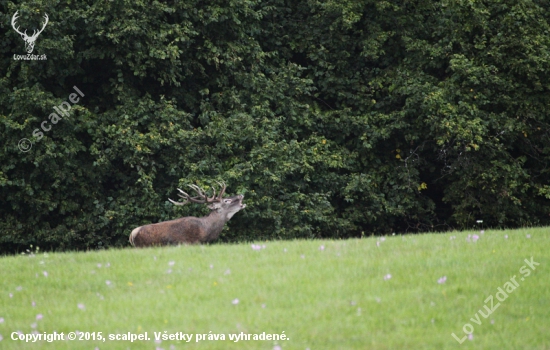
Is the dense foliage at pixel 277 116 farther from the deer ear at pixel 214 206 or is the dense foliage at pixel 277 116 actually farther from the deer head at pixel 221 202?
the deer ear at pixel 214 206

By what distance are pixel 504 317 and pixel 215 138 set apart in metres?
12.9

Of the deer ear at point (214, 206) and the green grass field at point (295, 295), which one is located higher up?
the green grass field at point (295, 295)

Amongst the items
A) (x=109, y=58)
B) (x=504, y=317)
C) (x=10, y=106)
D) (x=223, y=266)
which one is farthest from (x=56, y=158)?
(x=504, y=317)

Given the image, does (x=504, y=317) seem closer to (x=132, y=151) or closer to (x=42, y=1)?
(x=132, y=151)

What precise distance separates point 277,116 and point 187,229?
788 cm

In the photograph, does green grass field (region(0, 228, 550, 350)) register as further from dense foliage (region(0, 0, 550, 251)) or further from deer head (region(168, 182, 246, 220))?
dense foliage (region(0, 0, 550, 251))

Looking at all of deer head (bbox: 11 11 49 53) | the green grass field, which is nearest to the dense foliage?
deer head (bbox: 11 11 49 53)

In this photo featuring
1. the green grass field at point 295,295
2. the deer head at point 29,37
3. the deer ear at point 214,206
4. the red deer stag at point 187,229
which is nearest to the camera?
the green grass field at point 295,295

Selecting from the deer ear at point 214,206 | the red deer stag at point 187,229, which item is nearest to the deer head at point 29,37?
the red deer stag at point 187,229

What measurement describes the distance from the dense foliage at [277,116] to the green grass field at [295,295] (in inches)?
307

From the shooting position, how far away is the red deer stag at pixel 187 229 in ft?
51.5

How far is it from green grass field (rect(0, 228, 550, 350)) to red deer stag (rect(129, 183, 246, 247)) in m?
2.36

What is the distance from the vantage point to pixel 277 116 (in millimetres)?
23141

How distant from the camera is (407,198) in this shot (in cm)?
2256
